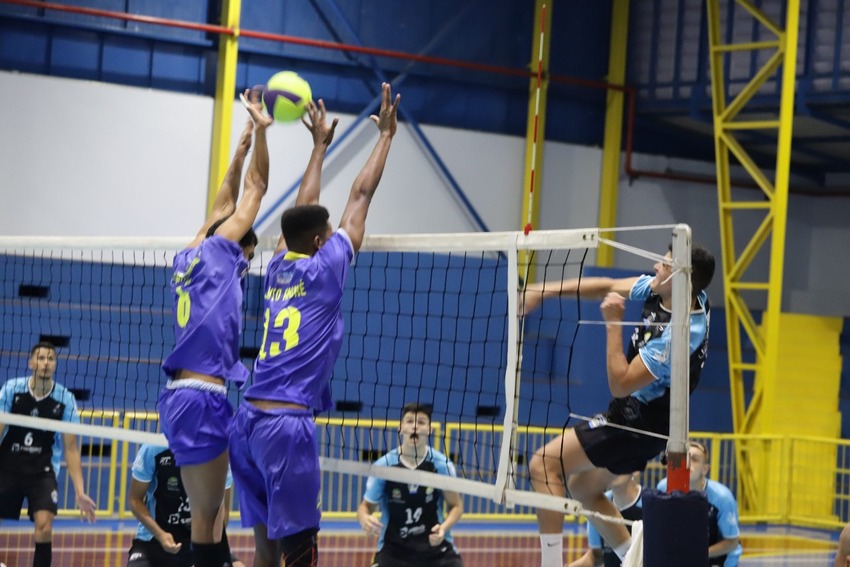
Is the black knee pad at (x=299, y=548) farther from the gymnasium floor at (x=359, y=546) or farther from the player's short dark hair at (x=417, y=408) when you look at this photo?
the gymnasium floor at (x=359, y=546)

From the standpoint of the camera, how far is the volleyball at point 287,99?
6.75 meters

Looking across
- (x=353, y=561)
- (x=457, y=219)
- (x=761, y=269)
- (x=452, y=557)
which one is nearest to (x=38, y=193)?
(x=457, y=219)

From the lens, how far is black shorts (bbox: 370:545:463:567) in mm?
9156

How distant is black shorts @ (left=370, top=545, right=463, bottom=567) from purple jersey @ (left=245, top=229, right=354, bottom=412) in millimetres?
3502

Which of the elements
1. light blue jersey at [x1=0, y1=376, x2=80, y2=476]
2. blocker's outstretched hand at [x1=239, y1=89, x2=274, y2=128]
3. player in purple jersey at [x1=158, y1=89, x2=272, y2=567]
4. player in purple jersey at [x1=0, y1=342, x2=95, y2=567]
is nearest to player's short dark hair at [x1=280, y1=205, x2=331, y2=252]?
player in purple jersey at [x1=158, y1=89, x2=272, y2=567]

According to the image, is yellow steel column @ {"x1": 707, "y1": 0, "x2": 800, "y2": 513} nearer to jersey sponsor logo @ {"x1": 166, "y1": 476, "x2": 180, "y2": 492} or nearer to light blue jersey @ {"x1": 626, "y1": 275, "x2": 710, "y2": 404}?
jersey sponsor logo @ {"x1": 166, "y1": 476, "x2": 180, "y2": 492}

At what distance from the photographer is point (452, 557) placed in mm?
9234

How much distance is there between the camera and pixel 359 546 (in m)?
12.4

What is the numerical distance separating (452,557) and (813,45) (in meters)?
10.8

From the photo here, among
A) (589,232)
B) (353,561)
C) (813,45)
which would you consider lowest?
(353,561)

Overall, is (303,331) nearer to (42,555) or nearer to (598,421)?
(598,421)

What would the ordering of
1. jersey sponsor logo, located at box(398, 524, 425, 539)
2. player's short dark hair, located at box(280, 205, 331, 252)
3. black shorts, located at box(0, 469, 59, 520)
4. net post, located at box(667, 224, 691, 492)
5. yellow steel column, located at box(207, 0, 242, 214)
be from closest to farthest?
net post, located at box(667, 224, 691, 492), player's short dark hair, located at box(280, 205, 331, 252), jersey sponsor logo, located at box(398, 524, 425, 539), black shorts, located at box(0, 469, 59, 520), yellow steel column, located at box(207, 0, 242, 214)

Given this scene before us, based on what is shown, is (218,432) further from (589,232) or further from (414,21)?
(414,21)

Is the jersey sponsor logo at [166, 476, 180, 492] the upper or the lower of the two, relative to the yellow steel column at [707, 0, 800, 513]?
lower
